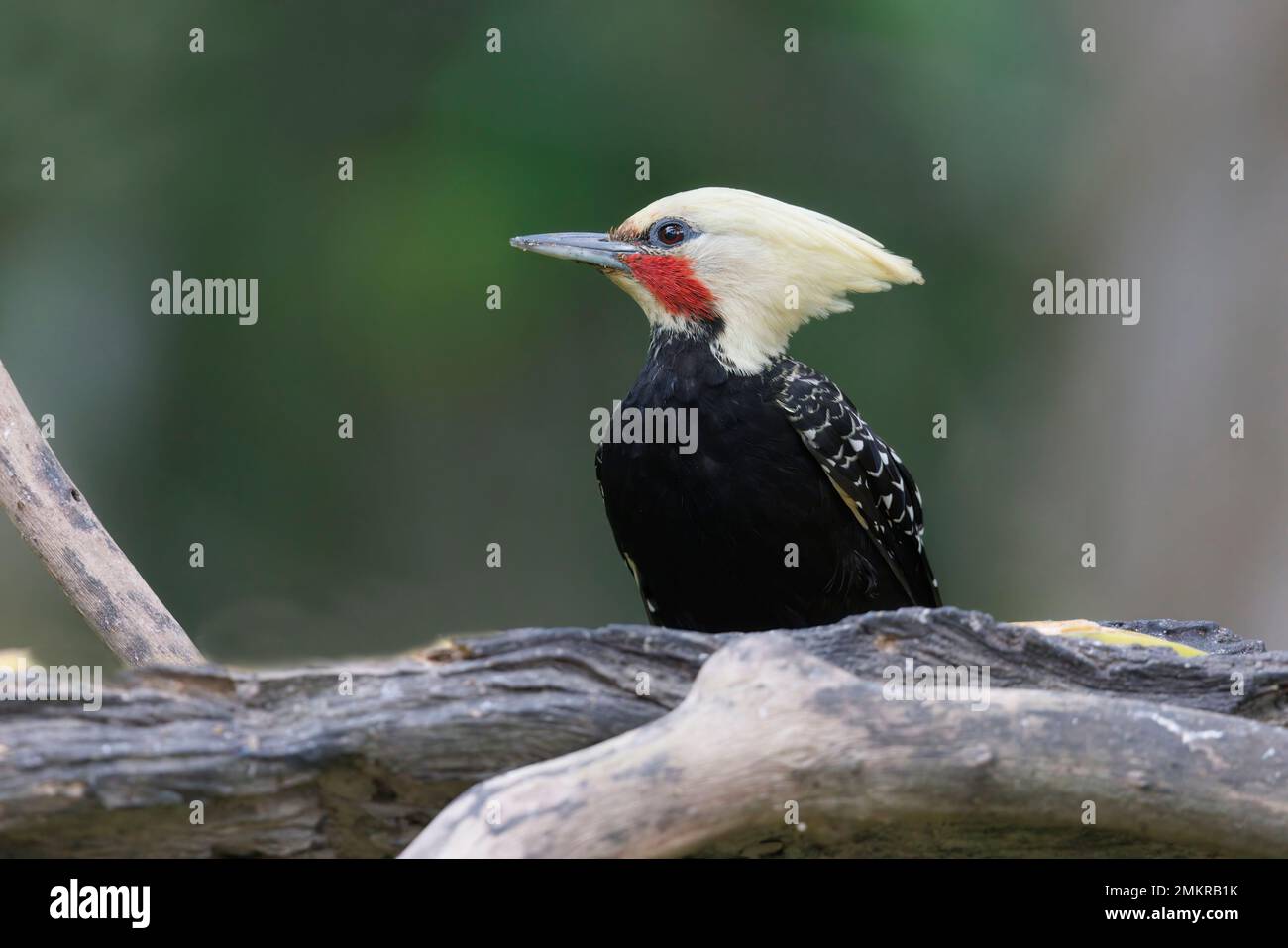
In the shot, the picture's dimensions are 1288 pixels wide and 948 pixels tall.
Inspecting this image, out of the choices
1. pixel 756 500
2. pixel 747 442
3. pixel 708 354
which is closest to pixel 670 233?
pixel 708 354

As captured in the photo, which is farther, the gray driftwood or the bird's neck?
the bird's neck

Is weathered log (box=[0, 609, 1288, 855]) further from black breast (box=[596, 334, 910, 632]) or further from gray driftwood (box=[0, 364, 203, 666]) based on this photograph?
black breast (box=[596, 334, 910, 632])

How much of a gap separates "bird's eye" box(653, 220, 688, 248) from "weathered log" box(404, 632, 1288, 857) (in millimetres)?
2187

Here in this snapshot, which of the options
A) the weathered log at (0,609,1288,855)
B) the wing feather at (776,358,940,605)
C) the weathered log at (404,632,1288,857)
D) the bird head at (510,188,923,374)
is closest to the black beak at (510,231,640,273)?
the bird head at (510,188,923,374)

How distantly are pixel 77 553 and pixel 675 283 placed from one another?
1.95 m

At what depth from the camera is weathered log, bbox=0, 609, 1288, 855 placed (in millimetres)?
2686

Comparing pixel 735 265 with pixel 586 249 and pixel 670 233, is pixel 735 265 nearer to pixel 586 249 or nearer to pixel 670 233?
pixel 670 233

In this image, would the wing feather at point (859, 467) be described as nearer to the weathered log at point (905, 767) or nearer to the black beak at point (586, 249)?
the black beak at point (586, 249)

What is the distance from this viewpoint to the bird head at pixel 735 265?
466 cm

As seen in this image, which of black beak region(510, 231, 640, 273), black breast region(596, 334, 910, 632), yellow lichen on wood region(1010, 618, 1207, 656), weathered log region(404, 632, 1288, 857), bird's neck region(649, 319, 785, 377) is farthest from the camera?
black beak region(510, 231, 640, 273)

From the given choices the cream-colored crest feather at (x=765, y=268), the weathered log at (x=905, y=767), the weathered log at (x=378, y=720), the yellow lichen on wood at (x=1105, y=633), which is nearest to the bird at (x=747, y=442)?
the cream-colored crest feather at (x=765, y=268)

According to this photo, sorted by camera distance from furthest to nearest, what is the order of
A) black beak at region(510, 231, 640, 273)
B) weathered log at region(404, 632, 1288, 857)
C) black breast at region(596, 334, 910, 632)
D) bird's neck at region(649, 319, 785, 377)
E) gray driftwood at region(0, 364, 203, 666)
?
black beak at region(510, 231, 640, 273)
bird's neck at region(649, 319, 785, 377)
black breast at region(596, 334, 910, 632)
gray driftwood at region(0, 364, 203, 666)
weathered log at region(404, 632, 1288, 857)
